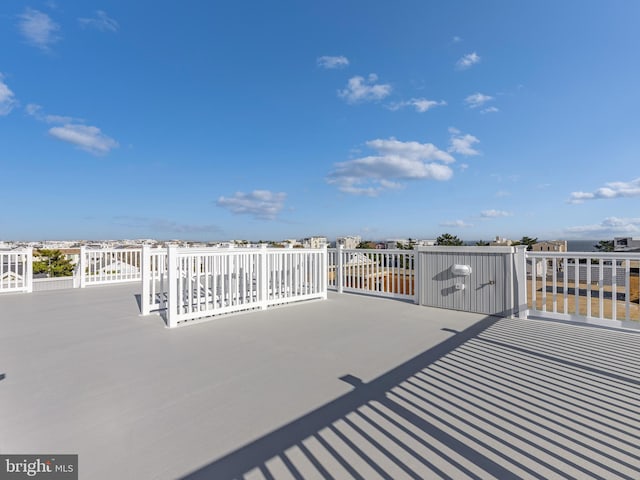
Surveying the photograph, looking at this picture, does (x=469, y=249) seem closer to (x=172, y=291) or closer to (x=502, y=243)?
(x=172, y=291)

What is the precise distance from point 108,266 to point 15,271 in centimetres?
169

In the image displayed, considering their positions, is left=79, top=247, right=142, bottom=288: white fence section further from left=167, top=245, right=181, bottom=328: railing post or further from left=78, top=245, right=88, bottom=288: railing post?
left=167, top=245, right=181, bottom=328: railing post

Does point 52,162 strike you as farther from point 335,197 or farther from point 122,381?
point 122,381

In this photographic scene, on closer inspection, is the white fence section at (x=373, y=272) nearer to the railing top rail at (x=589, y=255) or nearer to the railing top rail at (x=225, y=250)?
the railing top rail at (x=225, y=250)

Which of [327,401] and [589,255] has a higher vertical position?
[589,255]

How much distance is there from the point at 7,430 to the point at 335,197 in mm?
18883

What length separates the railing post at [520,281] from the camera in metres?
3.79

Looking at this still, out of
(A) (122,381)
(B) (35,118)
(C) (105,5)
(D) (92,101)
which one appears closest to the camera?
(A) (122,381)

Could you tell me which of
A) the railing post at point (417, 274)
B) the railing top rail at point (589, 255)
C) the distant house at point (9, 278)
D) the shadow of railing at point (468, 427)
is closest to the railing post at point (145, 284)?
the shadow of railing at point (468, 427)

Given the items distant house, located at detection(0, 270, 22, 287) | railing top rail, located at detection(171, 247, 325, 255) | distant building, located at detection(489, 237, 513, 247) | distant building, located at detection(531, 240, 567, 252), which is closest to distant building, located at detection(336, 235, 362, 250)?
railing top rail, located at detection(171, 247, 325, 255)

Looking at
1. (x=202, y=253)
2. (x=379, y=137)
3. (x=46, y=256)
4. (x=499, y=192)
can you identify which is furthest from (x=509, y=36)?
(x=46, y=256)

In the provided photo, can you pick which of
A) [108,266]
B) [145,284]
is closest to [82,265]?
[108,266]

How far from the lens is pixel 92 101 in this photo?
397 inches

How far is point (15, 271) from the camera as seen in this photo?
20.1ft
